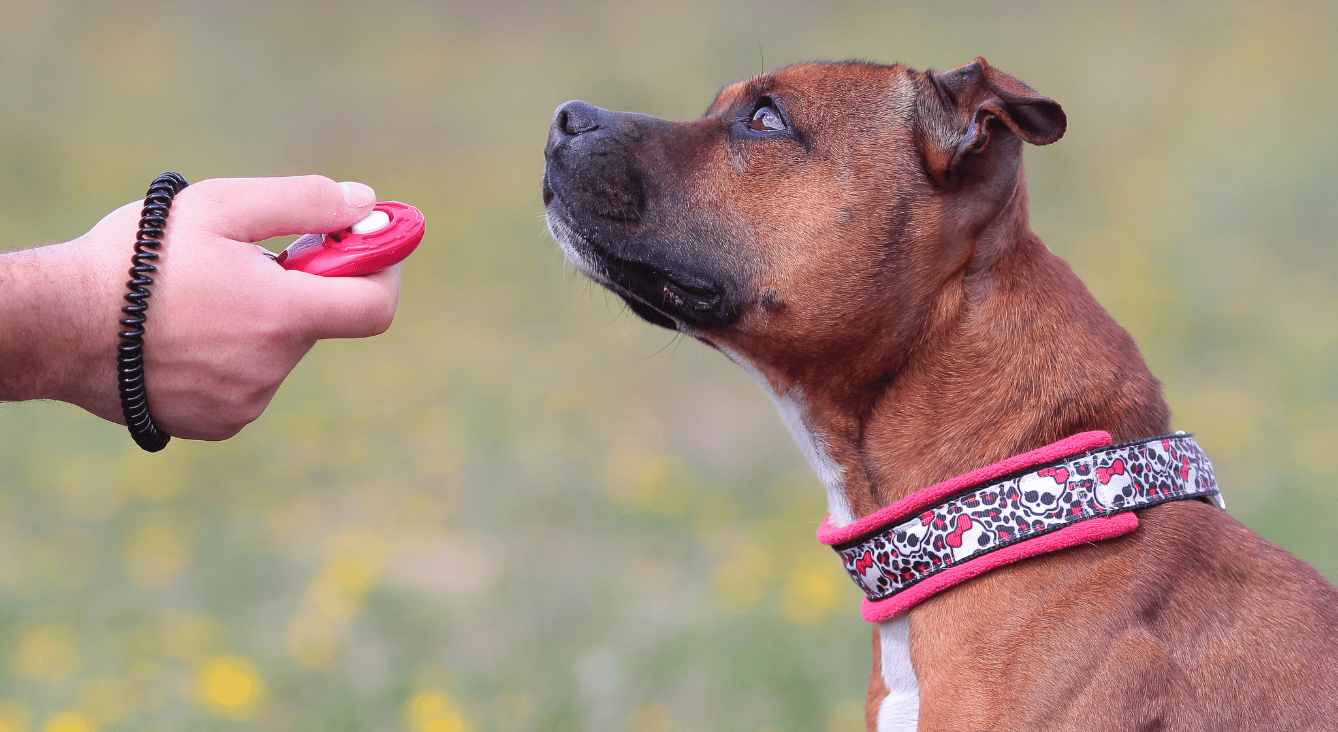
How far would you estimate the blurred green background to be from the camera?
4.05 meters

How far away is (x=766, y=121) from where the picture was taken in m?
3.05

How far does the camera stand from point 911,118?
293cm

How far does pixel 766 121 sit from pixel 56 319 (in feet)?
6.22

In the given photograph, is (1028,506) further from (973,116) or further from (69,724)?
(69,724)

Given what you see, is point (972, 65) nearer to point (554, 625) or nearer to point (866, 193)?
point (866, 193)

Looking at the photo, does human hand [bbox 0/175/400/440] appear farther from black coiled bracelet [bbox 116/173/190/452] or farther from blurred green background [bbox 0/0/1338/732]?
blurred green background [bbox 0/0/1338/732]

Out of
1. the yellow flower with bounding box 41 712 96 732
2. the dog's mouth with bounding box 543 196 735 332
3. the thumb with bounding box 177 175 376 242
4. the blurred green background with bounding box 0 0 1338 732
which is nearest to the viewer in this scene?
the thumb with bounding box 177 175 376 242

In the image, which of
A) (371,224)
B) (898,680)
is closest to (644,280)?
(371,224)

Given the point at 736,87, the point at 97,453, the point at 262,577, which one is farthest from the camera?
the point at 97,453

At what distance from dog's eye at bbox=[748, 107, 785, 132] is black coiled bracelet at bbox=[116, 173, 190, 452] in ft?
5.15

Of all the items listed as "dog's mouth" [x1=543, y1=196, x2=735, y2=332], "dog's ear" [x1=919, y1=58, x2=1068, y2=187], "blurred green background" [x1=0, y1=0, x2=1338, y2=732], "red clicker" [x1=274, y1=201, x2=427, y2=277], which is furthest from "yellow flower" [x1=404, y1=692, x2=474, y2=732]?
"dog's ear" [x1=919, y1=58, x2=1068, y2=187]

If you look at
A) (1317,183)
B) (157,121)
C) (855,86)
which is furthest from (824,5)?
(855,86)

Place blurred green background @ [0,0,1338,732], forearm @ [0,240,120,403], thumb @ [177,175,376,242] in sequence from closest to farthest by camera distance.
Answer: forearm @ [0,240,120,403]
thumb @ [177,175,376,242]
blurred green background @ [0,0,1338,732]

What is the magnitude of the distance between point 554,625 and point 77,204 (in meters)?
8.93
